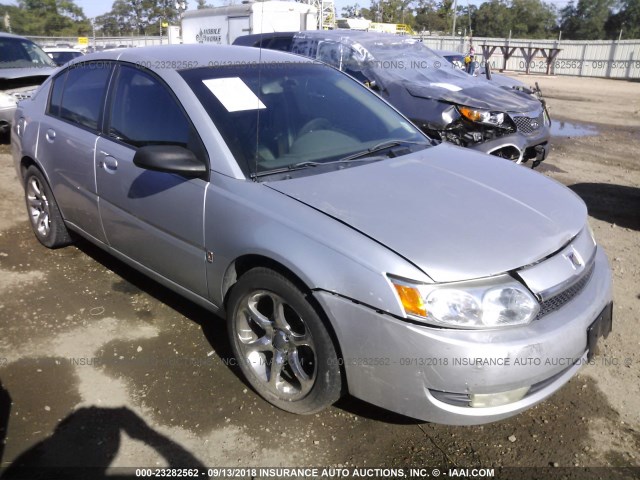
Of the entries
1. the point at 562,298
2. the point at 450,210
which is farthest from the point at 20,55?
the point at 562,298

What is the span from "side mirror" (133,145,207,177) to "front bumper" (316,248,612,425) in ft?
3.28

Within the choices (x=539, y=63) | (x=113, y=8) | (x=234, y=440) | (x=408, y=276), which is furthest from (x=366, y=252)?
(x=113, y=8)

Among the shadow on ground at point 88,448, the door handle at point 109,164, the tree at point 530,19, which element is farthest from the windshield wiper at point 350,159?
the tree at point 530,19

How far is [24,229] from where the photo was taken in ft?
17.7

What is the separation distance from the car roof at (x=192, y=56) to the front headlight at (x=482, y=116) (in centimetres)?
278

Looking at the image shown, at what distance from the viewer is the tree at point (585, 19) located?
56875mm

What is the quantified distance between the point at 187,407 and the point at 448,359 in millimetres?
1451

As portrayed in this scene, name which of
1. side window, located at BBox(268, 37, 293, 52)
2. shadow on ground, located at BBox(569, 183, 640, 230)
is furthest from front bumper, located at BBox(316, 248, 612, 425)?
side window, located at BBox(268, 37, 293, 52)

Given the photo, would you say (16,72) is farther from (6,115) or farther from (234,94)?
(234,94)

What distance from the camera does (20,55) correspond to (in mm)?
10117

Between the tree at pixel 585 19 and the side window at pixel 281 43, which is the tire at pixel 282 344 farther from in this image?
the tree at pixel 585 19

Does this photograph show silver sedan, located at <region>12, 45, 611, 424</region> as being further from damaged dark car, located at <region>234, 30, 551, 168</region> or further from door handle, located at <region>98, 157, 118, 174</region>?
damaged dark car, located at <region>234, 30, 551, 168</region>

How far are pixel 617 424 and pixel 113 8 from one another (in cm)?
7201

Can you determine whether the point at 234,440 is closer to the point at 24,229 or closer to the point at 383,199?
the point at 383,199
